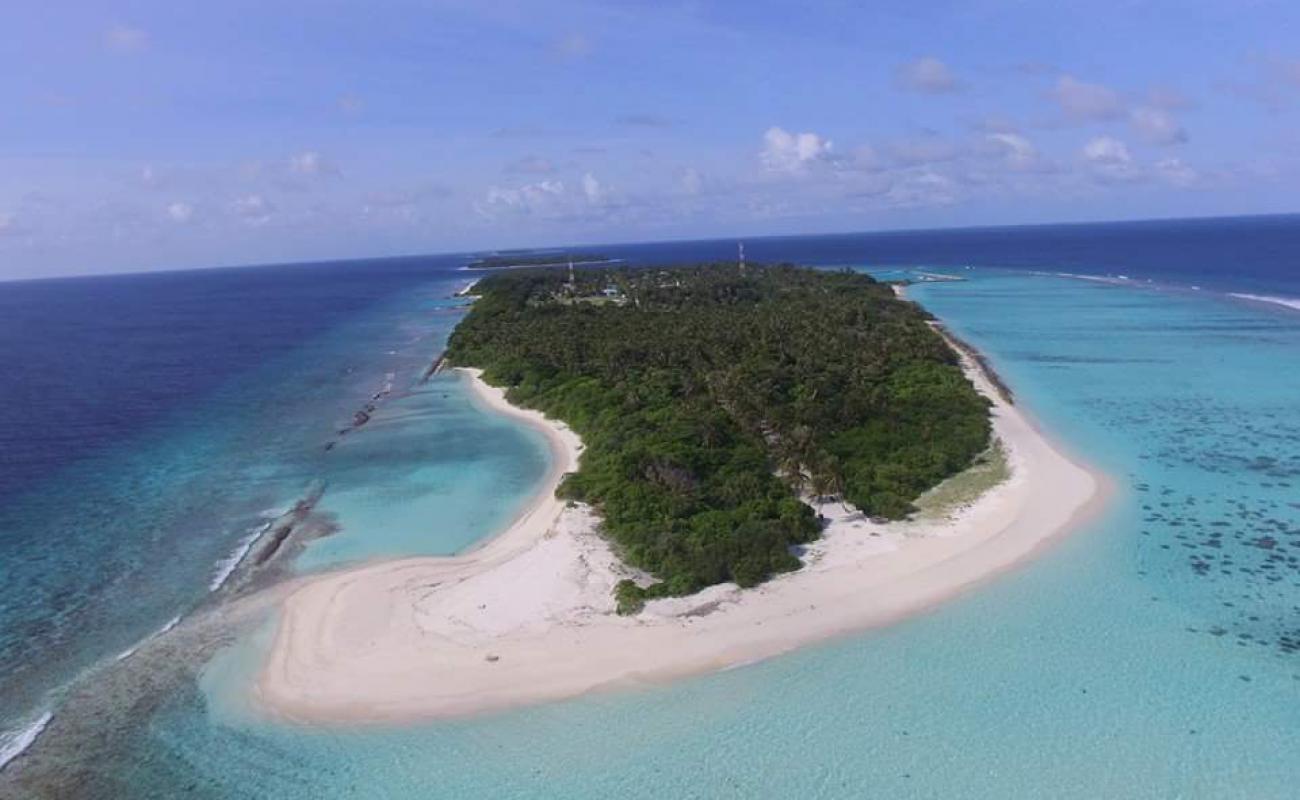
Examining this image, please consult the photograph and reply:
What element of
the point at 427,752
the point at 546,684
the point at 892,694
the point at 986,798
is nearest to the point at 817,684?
the point at 892,694

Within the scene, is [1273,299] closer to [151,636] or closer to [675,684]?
[675,684]

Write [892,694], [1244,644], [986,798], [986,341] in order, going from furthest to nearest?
[986,341] < [1244,644] < [892,694] < [986,798]

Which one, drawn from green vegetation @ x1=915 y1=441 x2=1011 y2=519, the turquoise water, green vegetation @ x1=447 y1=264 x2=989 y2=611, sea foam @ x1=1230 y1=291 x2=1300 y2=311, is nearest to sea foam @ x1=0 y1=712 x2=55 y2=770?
the turquoise water

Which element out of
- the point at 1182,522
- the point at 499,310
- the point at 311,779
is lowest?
the point at 311,779

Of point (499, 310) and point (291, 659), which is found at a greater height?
point (499, 310)

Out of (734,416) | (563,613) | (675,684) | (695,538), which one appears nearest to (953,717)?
(675,684)

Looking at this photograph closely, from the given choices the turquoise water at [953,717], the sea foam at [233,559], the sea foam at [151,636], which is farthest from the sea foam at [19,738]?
the sea foam at [233,559]

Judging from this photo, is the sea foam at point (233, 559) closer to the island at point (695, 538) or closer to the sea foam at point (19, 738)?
the island at point (695, 538)

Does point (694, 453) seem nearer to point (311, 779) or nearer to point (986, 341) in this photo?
point (311, 779)
